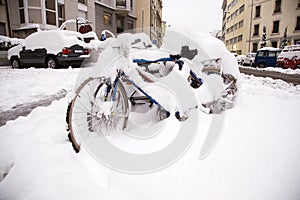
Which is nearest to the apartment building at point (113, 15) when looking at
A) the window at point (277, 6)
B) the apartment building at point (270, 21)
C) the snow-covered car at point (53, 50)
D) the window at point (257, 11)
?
the snow-covered car at point (53, 50)

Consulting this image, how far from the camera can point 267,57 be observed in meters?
15.8

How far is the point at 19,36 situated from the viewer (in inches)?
532

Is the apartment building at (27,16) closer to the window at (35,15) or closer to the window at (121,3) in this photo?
the window at (35,15)

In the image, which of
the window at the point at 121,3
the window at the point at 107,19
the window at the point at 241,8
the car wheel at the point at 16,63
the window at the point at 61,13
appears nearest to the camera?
the car wheel at the point at 16,63

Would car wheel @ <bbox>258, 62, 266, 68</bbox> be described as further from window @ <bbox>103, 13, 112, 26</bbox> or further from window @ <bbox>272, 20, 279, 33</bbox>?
window @ <bbox>272, 20, 279, 33</bbox>

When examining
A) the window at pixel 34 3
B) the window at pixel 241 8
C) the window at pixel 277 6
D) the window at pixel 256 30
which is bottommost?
the window at pixel 34 3

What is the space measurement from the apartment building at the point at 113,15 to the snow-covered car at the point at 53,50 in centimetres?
1173

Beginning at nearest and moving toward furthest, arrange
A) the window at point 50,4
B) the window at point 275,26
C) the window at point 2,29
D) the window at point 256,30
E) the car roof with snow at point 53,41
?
the car roof with snow at point 53,41
the window at point 2,29
the window at point 50,4
the window at point 275,26
the window at point 256,30

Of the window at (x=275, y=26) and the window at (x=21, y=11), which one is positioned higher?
the window at (x=275, y=26)

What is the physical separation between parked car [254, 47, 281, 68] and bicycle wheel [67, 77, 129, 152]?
1688cm

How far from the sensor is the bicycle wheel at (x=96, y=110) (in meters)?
1.97

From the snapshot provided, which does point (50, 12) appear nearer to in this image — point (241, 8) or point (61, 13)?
point (61, 13)

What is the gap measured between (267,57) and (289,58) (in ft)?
7.05

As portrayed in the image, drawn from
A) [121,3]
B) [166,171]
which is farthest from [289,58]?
[121,3]
